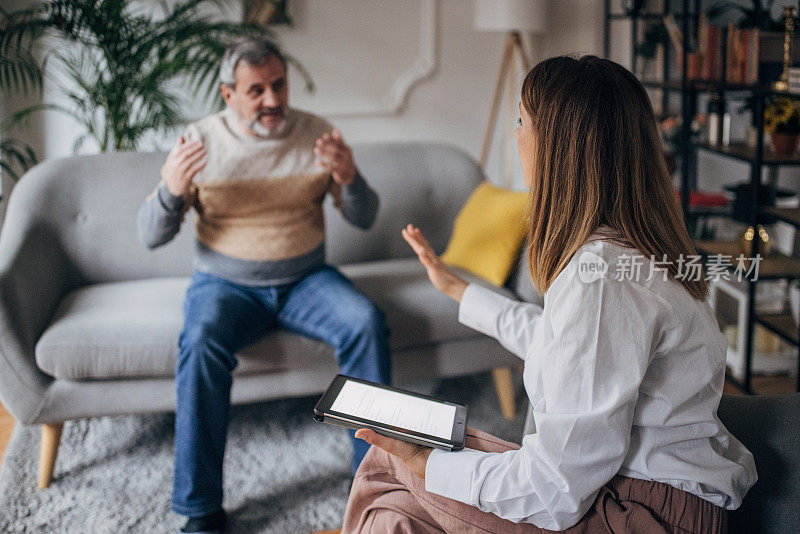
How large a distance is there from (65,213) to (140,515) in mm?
1060

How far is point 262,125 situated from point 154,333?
0.65 m

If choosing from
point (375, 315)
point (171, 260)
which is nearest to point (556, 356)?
point (375, 315)

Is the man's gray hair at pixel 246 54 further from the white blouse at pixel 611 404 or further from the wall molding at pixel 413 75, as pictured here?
the wall molding at pixel 413 75

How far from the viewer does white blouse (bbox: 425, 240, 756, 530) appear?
0.96 meters

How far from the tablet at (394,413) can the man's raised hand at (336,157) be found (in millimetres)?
974

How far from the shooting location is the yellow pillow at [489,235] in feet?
7.91

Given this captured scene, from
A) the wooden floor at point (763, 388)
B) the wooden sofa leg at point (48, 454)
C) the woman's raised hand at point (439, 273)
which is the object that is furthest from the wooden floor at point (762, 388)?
the woman's raised hand at point (439, 273)

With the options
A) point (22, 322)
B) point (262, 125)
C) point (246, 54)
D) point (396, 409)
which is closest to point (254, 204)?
point (262, 125)

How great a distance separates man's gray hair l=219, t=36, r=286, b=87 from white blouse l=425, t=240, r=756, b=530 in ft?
4.55

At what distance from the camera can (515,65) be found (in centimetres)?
382

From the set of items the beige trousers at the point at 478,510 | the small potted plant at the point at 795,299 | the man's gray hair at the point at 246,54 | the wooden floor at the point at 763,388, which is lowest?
the wooden floor at the point at 763,388

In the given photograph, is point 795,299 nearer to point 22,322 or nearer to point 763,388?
point 763,388

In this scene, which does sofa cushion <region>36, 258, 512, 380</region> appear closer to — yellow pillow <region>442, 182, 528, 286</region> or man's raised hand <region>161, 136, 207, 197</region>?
yellow pillow <region>442, 182, 528, 286</region>

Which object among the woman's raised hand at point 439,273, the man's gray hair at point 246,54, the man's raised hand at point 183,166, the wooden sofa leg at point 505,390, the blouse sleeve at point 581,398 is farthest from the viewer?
the wooden sofa leg at point 505,390
